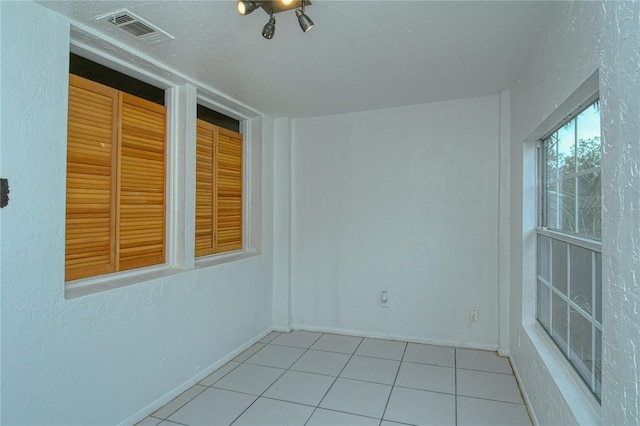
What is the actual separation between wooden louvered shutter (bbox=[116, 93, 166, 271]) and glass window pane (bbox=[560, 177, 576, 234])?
2619 mm

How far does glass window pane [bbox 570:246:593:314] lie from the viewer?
4.77ft

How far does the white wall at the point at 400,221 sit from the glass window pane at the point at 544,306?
0.79 m

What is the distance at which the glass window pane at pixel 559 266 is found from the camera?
177 cm

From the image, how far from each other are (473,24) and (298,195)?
7.73 ft

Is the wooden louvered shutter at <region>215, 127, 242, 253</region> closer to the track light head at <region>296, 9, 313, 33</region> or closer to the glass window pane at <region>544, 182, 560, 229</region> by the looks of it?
the track light head at <region>296, 9, 313, 33</region>

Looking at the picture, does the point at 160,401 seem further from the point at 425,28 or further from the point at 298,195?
the point at 425,28

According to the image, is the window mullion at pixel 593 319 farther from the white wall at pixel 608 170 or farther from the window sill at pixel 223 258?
the window sill at pixel 223 258

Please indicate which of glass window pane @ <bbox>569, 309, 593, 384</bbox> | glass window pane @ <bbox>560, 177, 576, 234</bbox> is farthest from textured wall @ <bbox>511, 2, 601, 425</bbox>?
glass window pane @ <bbox>560, 177, 576, 234</bbox>

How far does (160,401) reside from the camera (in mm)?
2203

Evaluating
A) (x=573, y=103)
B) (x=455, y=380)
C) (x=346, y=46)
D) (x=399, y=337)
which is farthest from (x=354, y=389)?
(x=346, y=46)

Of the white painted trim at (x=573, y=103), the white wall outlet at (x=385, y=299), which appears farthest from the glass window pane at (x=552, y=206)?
the white wall outlet at (x=385, y=299)

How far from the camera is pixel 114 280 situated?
210 centimetres

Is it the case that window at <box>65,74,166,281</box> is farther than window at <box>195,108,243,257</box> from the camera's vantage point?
No

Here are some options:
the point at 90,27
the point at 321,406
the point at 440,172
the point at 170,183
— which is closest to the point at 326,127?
the point at 440,172
